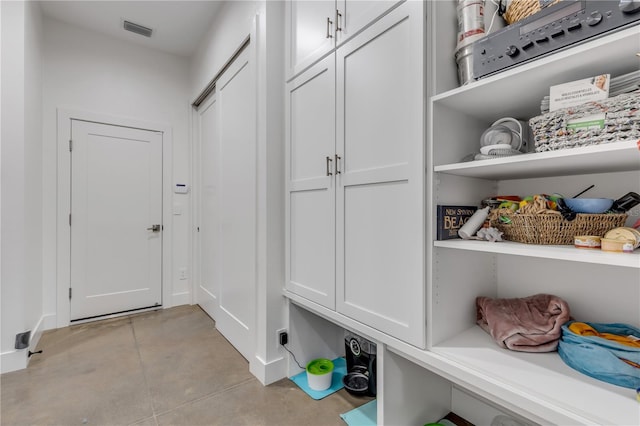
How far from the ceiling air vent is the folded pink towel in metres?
3.84

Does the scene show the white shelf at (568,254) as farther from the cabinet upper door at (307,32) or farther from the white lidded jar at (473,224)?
the cabinet upper door at (307,32)

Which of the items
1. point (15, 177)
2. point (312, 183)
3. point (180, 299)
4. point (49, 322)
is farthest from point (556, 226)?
point (49, 322)

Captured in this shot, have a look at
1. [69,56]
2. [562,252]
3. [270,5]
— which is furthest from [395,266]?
[69,56]

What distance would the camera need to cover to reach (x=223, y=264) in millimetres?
2766

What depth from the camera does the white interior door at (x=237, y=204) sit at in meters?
2.21

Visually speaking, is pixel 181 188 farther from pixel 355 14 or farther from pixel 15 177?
pixel 355 14

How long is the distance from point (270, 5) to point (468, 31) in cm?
137

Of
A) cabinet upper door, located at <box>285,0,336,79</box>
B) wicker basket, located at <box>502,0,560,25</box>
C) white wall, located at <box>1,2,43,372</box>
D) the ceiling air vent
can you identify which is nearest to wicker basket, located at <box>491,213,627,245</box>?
wicker basket, located at <box>502,0,560,25</box>

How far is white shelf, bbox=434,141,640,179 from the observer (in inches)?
30.8

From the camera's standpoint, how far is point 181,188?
3559 mm

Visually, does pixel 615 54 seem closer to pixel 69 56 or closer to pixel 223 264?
pixel 223 264

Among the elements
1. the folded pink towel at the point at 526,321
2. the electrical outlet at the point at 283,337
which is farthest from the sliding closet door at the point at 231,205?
the folded pink towel at the point at 526,321

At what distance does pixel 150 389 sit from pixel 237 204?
1.39 m

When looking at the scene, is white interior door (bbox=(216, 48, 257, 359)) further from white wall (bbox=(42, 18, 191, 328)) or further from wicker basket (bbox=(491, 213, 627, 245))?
wicker basket (bbox=(491, 213, 627, 245))
